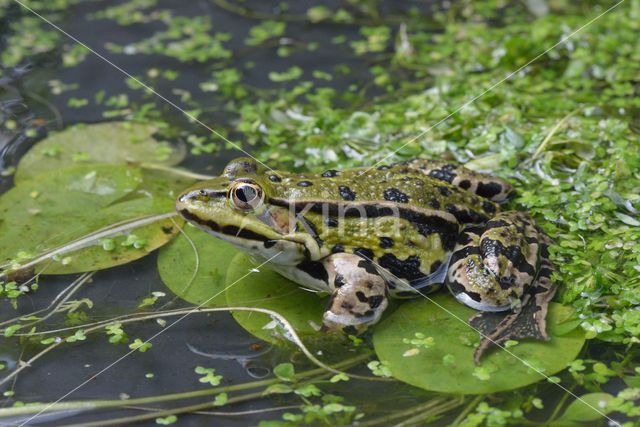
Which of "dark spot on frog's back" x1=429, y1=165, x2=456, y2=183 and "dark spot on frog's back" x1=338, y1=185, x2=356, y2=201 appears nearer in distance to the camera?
"dark spot on frog's back" x1=338, y1=185, x2=356, y2=201

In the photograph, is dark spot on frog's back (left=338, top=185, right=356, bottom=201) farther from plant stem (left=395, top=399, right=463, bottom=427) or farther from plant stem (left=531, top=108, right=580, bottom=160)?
plant stem (left=531, top=108, right=580, bottom=160)

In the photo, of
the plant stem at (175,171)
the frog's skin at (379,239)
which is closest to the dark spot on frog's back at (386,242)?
the frog's skin at (379,239)

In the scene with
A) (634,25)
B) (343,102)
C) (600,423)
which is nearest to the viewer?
(600,423)

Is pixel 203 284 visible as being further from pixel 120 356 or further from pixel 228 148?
pixel 228 148

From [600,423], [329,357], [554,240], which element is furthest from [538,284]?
[329,357]

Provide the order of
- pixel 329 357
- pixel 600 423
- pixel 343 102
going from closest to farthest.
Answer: pixel 600 423
pixel 329 357
pixel 343 102

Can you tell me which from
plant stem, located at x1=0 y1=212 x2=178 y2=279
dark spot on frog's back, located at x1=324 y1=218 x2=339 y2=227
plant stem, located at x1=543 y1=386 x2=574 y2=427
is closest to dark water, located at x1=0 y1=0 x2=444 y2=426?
plant stem, located at x1=0 y1=212 x2=178 y2=279

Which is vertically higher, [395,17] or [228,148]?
[395,17]
